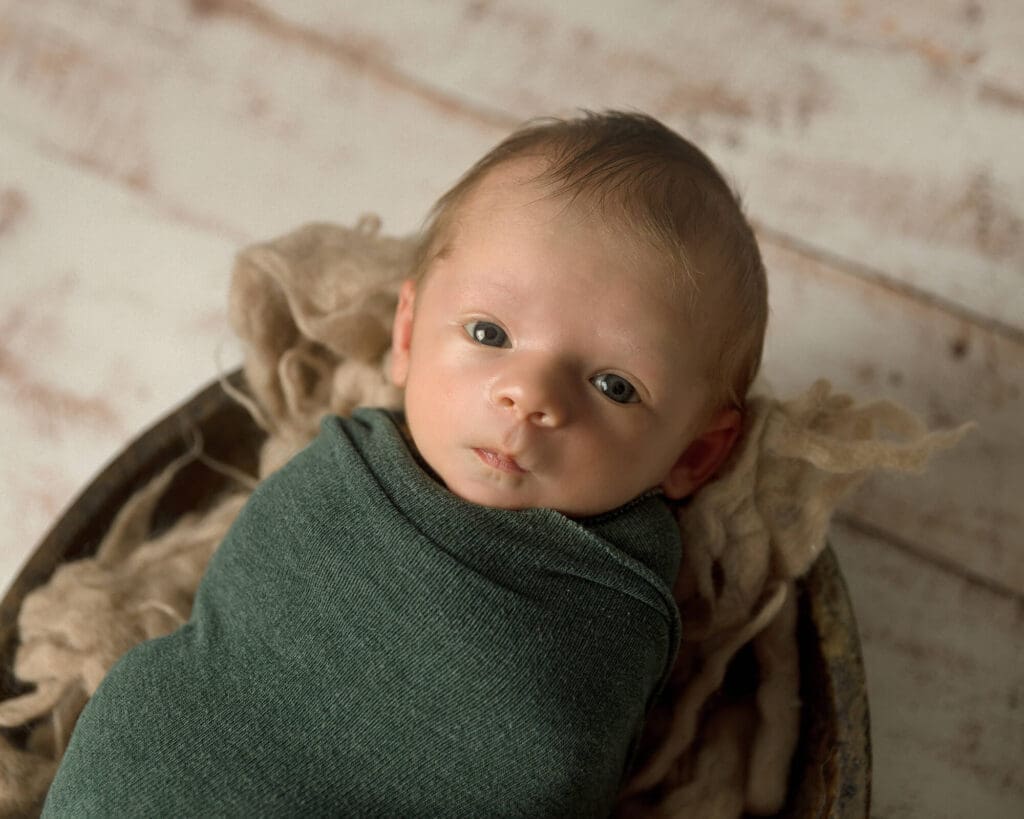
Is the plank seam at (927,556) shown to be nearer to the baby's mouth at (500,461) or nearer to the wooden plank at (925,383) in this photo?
the wooden plank at (925,383)

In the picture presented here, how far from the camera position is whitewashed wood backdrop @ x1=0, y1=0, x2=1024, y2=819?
1241 mm

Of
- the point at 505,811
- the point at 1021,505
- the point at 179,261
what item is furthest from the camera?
the point at 179,261

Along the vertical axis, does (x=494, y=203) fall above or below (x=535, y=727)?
above

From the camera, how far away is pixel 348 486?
0.88 m

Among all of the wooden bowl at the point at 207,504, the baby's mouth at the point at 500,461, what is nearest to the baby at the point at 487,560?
the baby's mouth at the point at 500,461

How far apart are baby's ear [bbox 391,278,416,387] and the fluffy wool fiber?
0.32 ft

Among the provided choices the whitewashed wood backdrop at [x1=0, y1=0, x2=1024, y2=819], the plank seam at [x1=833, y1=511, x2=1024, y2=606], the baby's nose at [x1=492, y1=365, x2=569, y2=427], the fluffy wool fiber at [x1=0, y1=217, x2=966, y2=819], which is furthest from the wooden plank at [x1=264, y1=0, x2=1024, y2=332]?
the baby's nose at [x1=492, y1=365, x2=569, y2=427]

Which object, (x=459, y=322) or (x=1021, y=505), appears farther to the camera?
(x=1021, y=505)

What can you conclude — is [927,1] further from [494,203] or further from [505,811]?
[505,811]

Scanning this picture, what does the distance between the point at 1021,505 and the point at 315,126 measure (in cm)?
94

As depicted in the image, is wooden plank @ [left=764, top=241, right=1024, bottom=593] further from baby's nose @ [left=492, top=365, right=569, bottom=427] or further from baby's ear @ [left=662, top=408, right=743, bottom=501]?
baby's nose @ [left=492, top=365, right=569, bottom=427]

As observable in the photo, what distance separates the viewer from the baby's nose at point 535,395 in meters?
0.81

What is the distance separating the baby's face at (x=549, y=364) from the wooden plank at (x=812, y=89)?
0.56m

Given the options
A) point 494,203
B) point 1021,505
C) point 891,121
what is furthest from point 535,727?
point 891,121
